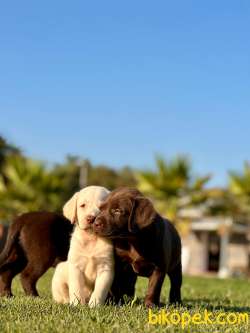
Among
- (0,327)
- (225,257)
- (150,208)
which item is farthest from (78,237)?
(225,257)

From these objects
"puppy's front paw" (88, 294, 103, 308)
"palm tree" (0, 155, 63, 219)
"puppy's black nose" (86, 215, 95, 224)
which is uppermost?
"palm tree" (0, 155, 63, 219)

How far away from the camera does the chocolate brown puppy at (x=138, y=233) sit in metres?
5.72

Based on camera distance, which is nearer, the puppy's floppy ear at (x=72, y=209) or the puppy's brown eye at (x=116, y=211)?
the puppy's brown eye at (x=116, y=211)

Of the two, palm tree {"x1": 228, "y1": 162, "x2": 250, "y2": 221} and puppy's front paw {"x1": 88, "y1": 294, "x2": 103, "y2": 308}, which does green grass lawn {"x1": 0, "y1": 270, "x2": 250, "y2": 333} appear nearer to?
puppy's front paw {"x1": 88, "y1": 294, "x2": 103, "y2": 308}

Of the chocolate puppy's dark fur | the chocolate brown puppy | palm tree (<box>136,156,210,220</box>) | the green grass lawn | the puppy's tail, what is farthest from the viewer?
palm tree (<box>136,156,210,220</box>)

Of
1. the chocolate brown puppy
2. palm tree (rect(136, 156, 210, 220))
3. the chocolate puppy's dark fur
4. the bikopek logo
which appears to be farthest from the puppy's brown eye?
palm tree (rect(136, 156, 210, 220))

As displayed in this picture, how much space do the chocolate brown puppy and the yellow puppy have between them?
14 cm

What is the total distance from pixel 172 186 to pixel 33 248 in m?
24.9

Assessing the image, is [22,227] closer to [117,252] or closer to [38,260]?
[38,260]

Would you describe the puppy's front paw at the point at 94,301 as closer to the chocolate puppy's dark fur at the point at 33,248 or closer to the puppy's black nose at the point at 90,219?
the puppy's black nose at the point at 90,219

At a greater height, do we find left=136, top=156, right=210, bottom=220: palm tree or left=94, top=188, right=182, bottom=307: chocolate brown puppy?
left=136, top=156, right=210, bottom=220: palm tree

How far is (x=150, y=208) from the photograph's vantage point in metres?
5.80

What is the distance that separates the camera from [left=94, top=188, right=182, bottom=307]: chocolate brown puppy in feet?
18.8

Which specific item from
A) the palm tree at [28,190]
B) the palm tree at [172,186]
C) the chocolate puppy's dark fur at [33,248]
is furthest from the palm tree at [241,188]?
the chocolate puppy's dark fur at [33,248]
